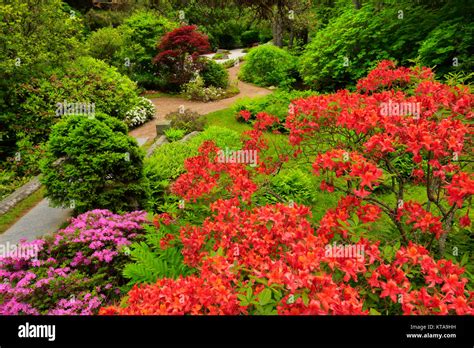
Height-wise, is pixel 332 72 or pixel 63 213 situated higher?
pixel 332 72

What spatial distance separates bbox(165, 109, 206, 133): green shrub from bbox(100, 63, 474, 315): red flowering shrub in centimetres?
782

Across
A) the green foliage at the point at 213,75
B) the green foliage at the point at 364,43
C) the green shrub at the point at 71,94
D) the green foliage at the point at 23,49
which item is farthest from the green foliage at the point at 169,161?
the green foliage at the point at 213,75

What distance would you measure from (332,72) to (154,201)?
9.79m

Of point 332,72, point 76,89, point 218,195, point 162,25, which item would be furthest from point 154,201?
point 162,25

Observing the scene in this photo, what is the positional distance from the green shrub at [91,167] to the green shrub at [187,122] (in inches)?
207

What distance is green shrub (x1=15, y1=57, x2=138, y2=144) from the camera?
1047 cm

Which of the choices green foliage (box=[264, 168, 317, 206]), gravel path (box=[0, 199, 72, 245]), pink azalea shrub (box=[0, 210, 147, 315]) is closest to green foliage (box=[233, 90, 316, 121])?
green foliage (box=[264, 168, 317, 206])

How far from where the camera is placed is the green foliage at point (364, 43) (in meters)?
12.3

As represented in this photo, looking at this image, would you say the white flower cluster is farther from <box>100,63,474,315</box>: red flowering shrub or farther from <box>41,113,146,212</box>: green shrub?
<box>100,63,474,315</box>: red flowering shrub

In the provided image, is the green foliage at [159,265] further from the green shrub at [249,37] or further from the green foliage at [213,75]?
the green shrub at [249,37]

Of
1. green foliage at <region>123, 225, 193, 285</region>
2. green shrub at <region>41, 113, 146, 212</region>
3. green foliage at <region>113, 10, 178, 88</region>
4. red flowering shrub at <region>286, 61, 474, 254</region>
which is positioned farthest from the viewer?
green foliage at <region>113, 10, 178, 88</region>

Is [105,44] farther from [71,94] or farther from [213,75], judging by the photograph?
[71,94]

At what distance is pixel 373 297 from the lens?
100 inches
